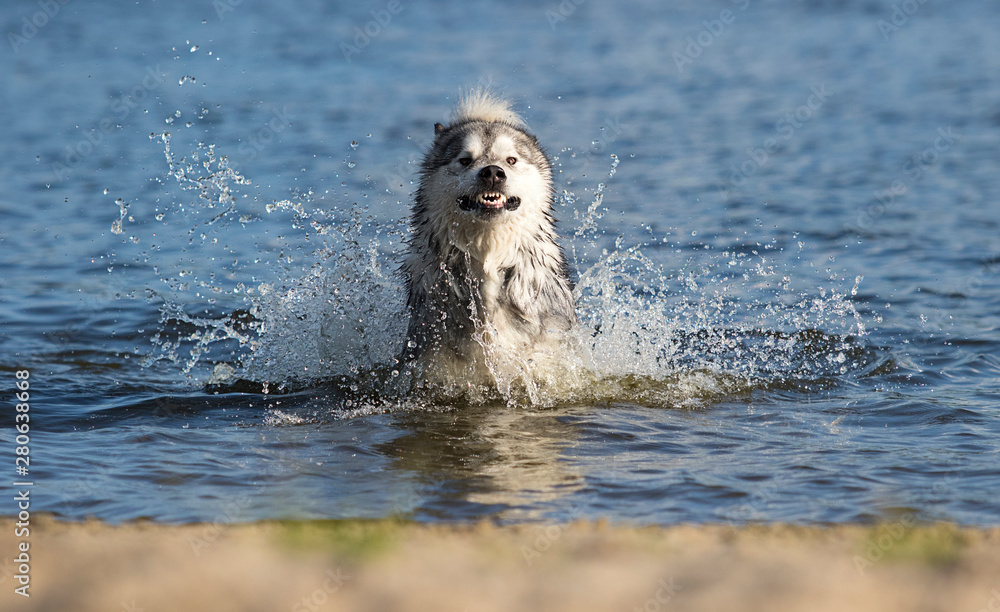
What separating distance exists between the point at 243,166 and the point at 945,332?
834cm

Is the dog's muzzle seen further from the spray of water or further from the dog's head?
the spray of water

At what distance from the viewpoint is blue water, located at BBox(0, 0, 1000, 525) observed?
521 centimetres

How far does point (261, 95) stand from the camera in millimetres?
16156

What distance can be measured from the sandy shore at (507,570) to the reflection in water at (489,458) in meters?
0.61

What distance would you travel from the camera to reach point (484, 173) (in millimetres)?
6242

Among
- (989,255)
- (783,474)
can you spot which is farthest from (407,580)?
(989,255)

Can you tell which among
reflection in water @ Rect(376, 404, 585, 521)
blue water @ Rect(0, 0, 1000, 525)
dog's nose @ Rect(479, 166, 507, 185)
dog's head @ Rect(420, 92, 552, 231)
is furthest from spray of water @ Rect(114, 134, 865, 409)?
dog's nose @ Rect(479, 166, 507, 185)

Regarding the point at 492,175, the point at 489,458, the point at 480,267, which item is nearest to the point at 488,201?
the point at 492,175

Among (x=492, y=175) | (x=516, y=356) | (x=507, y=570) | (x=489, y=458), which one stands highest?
(x=492, y=175)

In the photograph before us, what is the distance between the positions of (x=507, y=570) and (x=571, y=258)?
22.0ft

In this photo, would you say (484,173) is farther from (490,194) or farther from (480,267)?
(480,267)

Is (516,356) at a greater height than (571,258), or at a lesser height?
lesser

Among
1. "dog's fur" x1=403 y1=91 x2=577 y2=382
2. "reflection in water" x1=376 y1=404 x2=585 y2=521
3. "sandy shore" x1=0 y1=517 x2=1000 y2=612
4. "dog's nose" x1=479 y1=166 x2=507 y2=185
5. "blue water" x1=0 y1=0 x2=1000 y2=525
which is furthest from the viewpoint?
"dog's fur" x1=403 y1=91 x2=577 y2=382

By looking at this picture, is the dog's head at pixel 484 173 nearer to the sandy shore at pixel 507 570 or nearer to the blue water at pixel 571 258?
the blue water at pixel 571 258
